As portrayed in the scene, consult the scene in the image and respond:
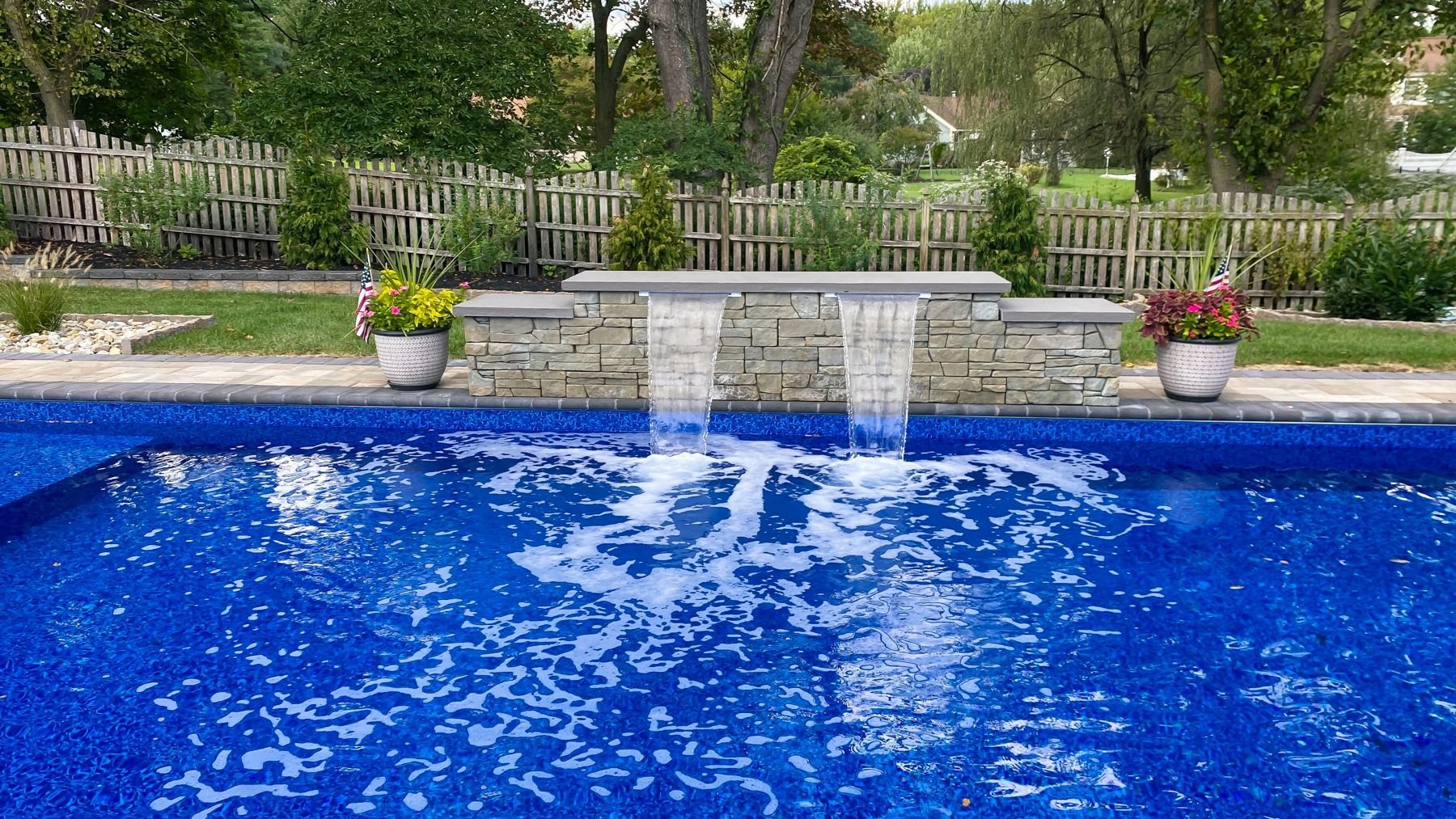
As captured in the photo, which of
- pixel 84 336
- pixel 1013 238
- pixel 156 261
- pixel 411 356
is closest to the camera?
pixel 411 356

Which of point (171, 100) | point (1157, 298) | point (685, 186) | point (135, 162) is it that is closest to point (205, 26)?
point (171, 100)

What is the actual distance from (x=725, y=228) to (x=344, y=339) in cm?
447

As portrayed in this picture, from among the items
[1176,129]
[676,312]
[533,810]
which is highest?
[1176,129]

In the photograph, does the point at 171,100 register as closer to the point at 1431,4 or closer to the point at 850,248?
the point at 850,248

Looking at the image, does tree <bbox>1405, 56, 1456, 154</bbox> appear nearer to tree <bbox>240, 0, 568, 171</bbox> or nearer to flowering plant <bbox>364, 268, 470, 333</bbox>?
tree <bbox>240, 0, 568, 171</bbox>

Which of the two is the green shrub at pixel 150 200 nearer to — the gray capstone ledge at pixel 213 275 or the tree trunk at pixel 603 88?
the gray capstone ledge at pixel 213 275

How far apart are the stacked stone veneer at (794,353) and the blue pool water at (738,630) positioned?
42 cm

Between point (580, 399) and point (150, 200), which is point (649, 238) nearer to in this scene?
point (580, 399)

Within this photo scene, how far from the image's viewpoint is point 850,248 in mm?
11367

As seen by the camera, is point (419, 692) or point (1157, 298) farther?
point (1157, 298)

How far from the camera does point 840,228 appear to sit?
11.4 m

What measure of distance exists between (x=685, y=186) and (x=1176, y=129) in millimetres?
12425

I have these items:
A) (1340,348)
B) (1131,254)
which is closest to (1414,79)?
(1131,254)

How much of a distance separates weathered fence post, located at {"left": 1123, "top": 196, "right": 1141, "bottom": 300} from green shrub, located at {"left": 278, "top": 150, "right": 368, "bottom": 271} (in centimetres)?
828
